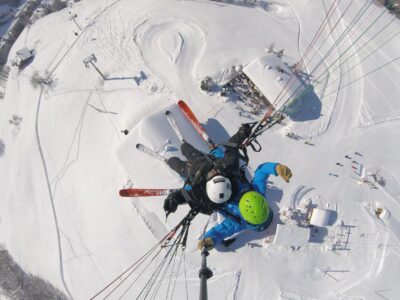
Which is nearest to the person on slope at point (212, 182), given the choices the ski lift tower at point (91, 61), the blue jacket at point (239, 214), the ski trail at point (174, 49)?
the blue jacket at point (239, 214)

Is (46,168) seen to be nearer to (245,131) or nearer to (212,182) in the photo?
(212,182)

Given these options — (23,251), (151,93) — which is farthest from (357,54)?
(23,251)

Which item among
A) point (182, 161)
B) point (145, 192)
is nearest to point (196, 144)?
point (182, 161)

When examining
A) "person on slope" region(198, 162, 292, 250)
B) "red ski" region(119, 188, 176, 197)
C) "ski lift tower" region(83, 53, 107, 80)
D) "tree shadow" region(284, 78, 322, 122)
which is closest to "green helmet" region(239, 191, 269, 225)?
"person on slope" region(198, 162, 292, 250)

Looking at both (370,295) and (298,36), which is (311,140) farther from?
(370,295)

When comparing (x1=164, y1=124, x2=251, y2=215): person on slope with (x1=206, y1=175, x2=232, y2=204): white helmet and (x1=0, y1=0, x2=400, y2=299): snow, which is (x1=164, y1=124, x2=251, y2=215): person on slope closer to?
(x1=206, y1=175, x2=232, y2=204): white helmet
